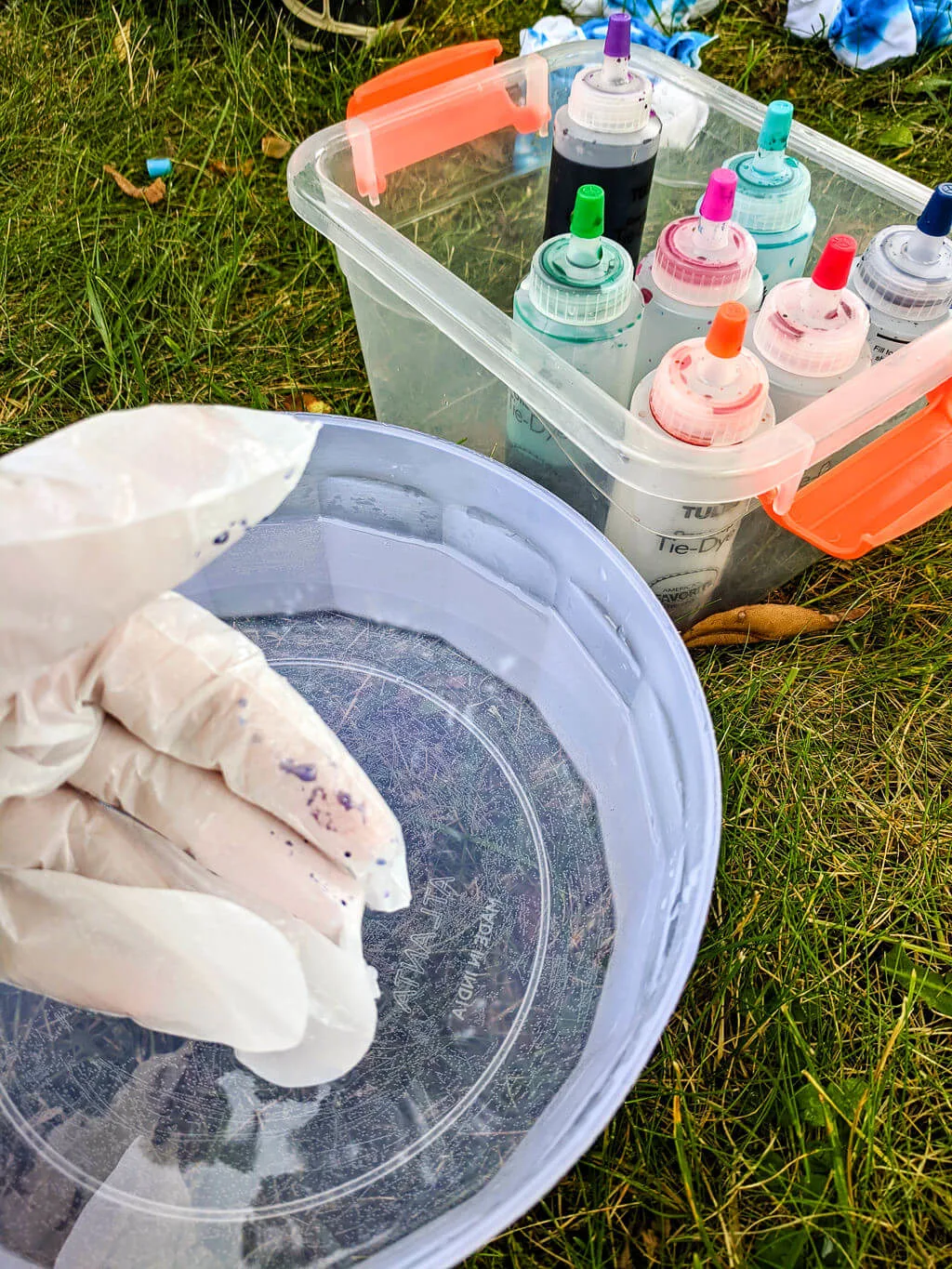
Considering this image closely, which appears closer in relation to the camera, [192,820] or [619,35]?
[192,820]

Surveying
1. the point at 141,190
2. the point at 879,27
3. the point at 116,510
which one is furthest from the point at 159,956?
the point at 879,27

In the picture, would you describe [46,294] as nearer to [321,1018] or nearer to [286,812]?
[286,812]

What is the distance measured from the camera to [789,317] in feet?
2.86

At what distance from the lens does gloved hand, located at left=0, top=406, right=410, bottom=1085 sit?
582mm

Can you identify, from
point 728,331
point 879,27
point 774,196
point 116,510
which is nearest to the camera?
point 116,510

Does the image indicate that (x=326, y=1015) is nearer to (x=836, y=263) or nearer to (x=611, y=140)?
(x=836, y=263)

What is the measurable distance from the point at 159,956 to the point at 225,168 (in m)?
1.26

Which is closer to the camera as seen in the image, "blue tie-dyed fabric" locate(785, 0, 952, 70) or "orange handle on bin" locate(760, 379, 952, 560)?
"orange handle on bin" locate(760, 379, 952, 560)

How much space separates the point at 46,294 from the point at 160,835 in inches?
36.6

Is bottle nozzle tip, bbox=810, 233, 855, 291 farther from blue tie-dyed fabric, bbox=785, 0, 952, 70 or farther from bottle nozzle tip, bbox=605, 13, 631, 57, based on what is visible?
blue tie-dyed fabric, bbox=785, 0, 952, 70

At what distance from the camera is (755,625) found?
105cm

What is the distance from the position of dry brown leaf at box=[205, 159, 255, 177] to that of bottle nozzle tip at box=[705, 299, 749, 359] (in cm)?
100

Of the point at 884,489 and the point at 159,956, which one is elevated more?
the point at 884,489

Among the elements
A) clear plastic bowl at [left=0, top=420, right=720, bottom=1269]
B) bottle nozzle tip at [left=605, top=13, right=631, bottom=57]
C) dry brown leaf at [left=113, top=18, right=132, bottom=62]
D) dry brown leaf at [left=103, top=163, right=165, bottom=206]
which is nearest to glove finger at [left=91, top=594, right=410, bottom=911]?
clear plastic bowl at [left=0, top=420, right=720, bottom=1269]
